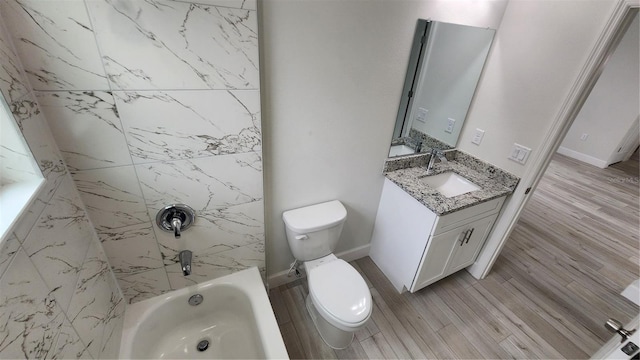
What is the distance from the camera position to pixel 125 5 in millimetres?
805

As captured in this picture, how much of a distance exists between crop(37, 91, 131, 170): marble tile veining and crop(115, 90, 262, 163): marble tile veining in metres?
0.04

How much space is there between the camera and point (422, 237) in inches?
62.3

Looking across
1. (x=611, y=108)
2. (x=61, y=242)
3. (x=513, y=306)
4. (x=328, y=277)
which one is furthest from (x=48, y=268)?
(x=611, y=108)

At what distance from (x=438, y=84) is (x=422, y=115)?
0.22m

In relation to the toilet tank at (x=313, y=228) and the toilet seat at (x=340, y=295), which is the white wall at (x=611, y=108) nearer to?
the toilet tank at (x=313, y=228)

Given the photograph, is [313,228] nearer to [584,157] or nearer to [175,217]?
[175,217]

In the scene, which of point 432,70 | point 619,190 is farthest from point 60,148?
point 619,190

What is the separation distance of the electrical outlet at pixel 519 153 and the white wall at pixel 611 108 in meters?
3.87

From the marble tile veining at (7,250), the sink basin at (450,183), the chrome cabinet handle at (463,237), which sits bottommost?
the chrome cabinet handle at (463,237)

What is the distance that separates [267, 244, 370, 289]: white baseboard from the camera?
1.83 metres

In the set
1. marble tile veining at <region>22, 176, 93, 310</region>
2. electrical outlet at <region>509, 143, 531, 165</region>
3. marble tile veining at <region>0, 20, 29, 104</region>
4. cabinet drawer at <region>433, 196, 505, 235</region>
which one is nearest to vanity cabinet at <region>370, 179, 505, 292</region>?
cabinet drawer at <region>433, 196, 505, 235</region>

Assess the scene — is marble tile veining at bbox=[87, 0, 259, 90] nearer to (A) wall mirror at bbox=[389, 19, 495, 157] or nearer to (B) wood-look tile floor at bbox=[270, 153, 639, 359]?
(A) wall mirror at bbox=[389, 19, 495, 157]

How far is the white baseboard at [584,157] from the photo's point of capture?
422cm

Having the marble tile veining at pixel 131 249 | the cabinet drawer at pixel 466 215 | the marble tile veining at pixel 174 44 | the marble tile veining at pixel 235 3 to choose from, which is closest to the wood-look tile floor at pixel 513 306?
the cabinet drawer at pixel 466 215
